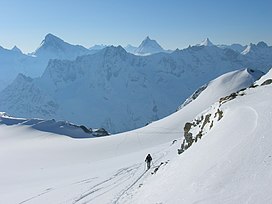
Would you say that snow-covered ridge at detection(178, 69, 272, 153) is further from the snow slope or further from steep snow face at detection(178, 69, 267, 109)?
steep snow face at detection(178, 69, 267, 109)

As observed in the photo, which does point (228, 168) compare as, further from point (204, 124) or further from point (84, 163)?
point (84, 163)

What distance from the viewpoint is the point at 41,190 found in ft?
112

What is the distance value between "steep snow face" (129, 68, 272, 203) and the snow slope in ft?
1.87

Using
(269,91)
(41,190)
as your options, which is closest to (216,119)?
(269,91)

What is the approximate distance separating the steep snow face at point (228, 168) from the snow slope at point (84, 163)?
571 mm

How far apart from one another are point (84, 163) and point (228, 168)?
3461 cm

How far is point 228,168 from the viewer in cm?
1722

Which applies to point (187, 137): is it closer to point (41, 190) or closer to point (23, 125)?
point (41, 190)

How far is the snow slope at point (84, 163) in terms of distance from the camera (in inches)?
1075

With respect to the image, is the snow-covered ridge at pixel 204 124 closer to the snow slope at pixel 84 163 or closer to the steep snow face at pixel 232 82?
the snow slope at pixel 84 163

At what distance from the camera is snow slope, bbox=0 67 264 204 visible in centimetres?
2730

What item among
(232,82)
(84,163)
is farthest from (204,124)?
(232,82)

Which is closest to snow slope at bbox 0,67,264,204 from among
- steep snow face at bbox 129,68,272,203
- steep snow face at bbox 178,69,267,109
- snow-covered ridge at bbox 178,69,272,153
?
steep snow face at bbox 129,68,272,203

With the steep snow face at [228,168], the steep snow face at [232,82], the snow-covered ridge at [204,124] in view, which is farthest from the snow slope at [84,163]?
the steep snow face at [232,82]
